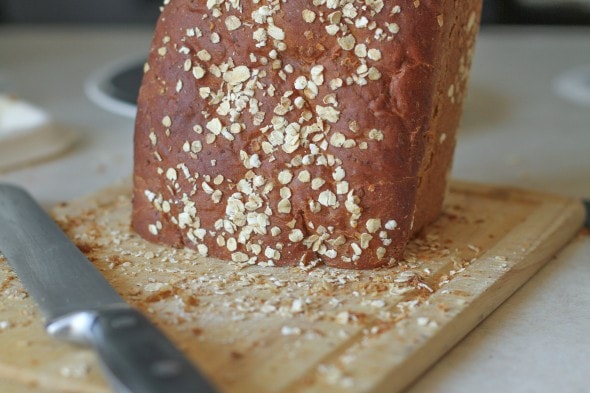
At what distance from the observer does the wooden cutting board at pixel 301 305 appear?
0.85 metres

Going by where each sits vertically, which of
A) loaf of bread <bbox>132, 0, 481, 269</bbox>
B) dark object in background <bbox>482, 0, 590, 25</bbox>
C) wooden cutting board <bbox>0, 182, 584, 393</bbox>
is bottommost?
wooden cutting board <bbox>0, 182, 584, 393</bbox>

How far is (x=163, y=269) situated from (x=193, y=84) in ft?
0.81

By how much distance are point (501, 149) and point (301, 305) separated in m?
0.96

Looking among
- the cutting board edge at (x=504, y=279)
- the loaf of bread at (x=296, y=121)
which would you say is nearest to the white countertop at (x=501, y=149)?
the cutting board edge at (x=504, y=279)

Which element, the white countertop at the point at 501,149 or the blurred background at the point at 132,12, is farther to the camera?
the blurred background at the point at 132,12

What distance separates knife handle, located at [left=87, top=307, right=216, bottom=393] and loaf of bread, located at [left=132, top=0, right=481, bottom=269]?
285mm

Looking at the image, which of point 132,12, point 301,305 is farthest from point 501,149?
point 132,12

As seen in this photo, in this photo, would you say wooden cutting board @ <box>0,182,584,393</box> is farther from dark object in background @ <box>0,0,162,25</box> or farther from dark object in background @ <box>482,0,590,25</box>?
dark object in background @ <box>0,0,162,25</box>

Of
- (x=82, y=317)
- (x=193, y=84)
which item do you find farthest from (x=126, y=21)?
(x=82, y=317)

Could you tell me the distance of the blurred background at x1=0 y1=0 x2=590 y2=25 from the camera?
3.00 m

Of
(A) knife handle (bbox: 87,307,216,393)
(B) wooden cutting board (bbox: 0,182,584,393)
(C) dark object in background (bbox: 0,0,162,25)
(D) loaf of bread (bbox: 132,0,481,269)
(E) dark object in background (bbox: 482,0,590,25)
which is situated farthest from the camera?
(C) dark object in background (bbox: 0,0,162,25)

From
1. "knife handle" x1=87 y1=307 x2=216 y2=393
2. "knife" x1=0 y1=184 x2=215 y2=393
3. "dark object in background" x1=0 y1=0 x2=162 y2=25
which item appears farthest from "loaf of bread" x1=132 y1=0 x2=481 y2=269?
"dark object in background" x1=0 y1=0 x2=162 y2=25

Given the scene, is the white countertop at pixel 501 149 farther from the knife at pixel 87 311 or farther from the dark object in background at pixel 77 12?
the knife at pixel 87 311

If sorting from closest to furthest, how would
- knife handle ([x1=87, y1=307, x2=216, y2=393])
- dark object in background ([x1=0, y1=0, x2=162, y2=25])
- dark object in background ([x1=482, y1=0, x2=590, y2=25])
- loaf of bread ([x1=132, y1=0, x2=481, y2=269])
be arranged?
knife handle ([x1=87, y1=307, x2=216, y2=393]) → loaf of bread ([x1=132, y1=0, x2=481, y2=269]) → dark object in background ([x1=482, y1=0, x2=590, y2=25]) → dark object in background ([x1=0, y1=0, x2=162, y2=25])
